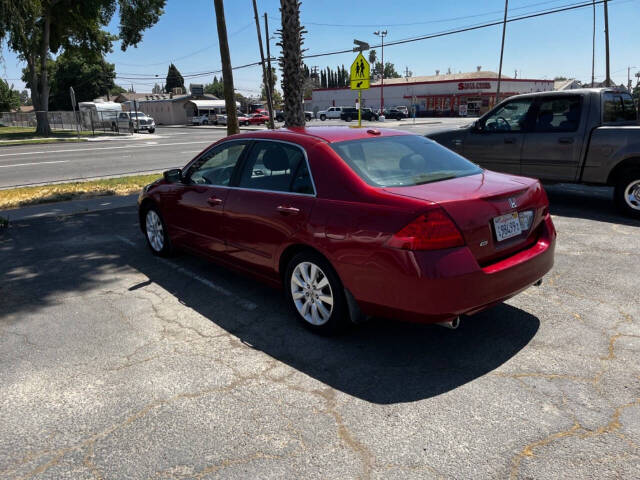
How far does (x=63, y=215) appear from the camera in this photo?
29.0ft

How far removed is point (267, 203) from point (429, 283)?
167cm

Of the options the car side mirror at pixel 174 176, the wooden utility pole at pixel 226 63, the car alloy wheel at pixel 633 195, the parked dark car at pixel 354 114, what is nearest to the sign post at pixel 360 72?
the wooden utility pole at pixel 226 63

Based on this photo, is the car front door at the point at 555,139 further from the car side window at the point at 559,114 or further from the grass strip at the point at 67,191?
the grass strip at the point at 67,191

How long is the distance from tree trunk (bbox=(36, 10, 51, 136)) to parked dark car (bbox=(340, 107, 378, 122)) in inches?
1243

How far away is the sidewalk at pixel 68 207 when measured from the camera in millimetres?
8852

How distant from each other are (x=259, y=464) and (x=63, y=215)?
7772mm

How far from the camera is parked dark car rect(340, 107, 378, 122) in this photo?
57.5m

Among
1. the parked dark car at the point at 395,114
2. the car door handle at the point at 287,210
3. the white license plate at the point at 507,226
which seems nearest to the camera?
the white license plate at the point at 507,226

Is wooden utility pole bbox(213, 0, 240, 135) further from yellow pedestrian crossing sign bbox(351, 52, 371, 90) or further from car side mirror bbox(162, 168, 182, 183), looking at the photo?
car side mirror bbox(162, 168, 182, 183)

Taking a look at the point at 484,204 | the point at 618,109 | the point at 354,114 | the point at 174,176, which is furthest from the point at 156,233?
the point at 354,114

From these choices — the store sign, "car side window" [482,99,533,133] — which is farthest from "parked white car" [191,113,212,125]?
"car side window" [482,99,533,133]

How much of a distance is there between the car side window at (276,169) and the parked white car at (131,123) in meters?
41.2

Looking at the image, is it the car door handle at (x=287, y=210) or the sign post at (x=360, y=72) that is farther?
the sign post at (x=360, y=72)

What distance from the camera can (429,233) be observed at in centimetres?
314
